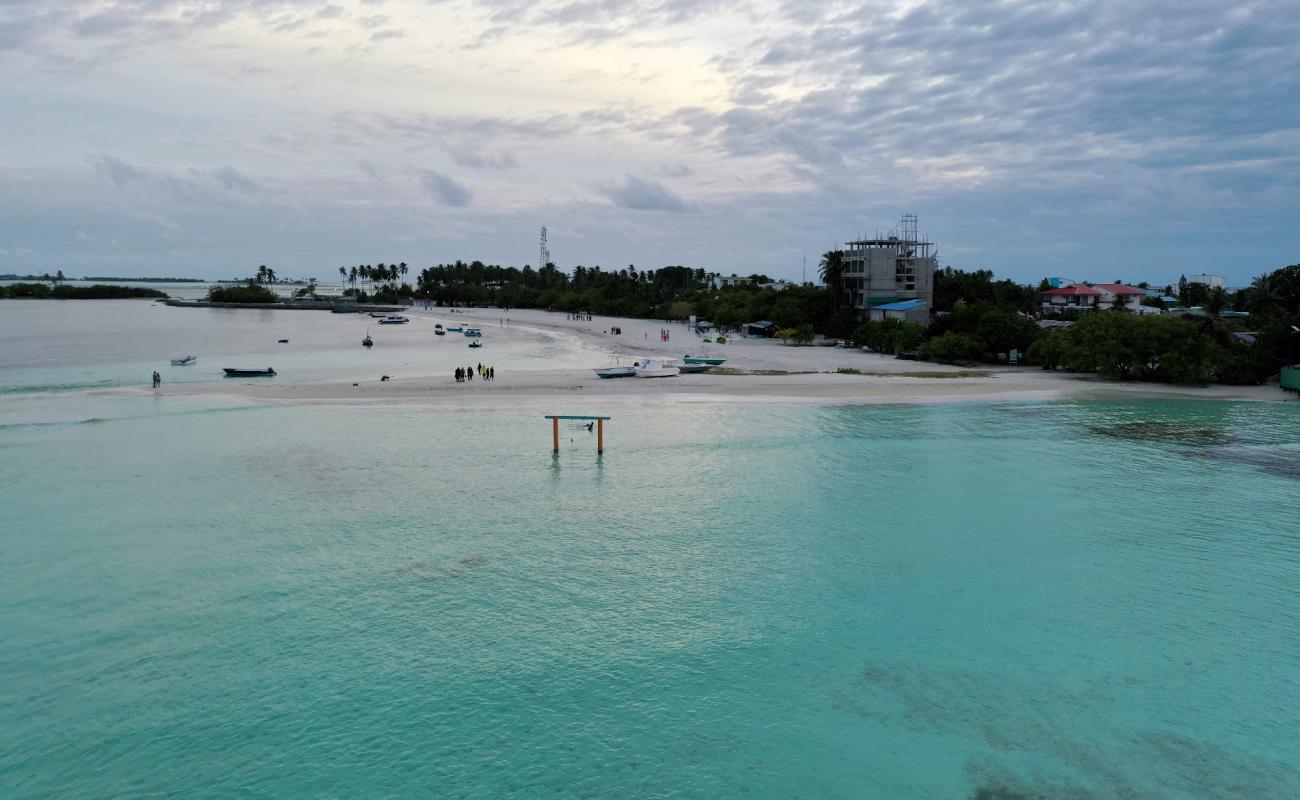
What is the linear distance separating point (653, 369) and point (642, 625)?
4293cm

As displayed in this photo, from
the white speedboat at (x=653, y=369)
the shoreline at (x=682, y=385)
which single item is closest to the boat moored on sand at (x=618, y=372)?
the white speedboat at (x=653, y=369)

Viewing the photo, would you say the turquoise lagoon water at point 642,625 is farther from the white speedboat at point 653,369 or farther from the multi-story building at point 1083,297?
the multi-story building at point 1083,297

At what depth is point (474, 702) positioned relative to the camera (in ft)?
49.3

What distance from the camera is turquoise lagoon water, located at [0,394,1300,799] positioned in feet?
43.7

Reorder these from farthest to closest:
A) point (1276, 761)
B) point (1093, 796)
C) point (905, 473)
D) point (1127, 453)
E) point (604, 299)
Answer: point (604, 299), point (1127, 453), point (905, 473), point (1276, 761), point (1093, 796)

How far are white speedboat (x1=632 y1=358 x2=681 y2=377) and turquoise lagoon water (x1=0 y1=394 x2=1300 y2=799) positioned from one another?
82.8ft

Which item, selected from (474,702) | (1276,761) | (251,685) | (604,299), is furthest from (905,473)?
(604,299)

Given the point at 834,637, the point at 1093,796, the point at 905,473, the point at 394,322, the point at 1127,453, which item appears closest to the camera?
the point at 1093,796

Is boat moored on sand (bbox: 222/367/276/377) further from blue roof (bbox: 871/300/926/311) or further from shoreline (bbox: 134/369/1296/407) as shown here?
blue roof (bbox: 871/300/926/311)

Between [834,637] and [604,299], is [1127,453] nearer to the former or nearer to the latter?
[834,637]

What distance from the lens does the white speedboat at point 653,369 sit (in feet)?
196

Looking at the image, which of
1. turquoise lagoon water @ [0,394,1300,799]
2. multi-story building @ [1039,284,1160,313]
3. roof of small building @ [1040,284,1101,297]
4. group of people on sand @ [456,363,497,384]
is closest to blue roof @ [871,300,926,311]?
multi-story building @ [1039,284,1160,313]

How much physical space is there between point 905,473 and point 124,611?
87.0 feet

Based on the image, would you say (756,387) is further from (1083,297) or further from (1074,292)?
(1083,297)
